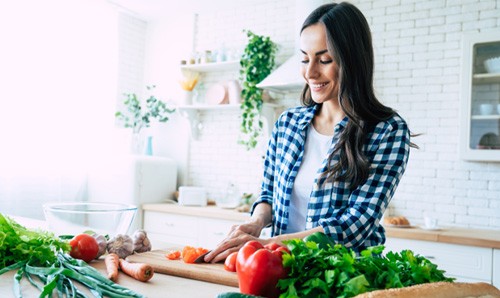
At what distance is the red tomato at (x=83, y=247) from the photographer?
152cm

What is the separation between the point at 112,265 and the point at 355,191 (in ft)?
2.74

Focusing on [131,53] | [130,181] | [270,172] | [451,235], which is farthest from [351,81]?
[131,53]

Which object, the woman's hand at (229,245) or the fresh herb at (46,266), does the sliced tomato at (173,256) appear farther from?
the fresh herb at (46,266)

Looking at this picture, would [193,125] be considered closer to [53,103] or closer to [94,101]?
[94,101]

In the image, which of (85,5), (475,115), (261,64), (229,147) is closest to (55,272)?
(475,115)

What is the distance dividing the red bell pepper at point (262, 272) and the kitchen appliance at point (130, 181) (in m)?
3.43

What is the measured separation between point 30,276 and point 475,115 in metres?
3.03

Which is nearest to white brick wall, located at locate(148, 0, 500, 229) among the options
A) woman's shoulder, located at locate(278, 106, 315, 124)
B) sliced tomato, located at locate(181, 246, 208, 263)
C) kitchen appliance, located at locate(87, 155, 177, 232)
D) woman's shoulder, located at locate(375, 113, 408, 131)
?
woman's shoulder, located at locate(278, 106, 315, 124)

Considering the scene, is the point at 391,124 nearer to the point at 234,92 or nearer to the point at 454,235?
the point at 454,235

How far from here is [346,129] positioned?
1.74 meters

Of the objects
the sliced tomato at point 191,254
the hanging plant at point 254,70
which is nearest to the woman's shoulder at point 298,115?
the sliced tomato at point 191,254

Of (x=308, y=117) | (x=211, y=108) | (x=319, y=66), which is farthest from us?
(x=211, y=108)

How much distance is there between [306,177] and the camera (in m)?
1.85

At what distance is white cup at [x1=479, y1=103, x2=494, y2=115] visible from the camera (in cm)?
333
